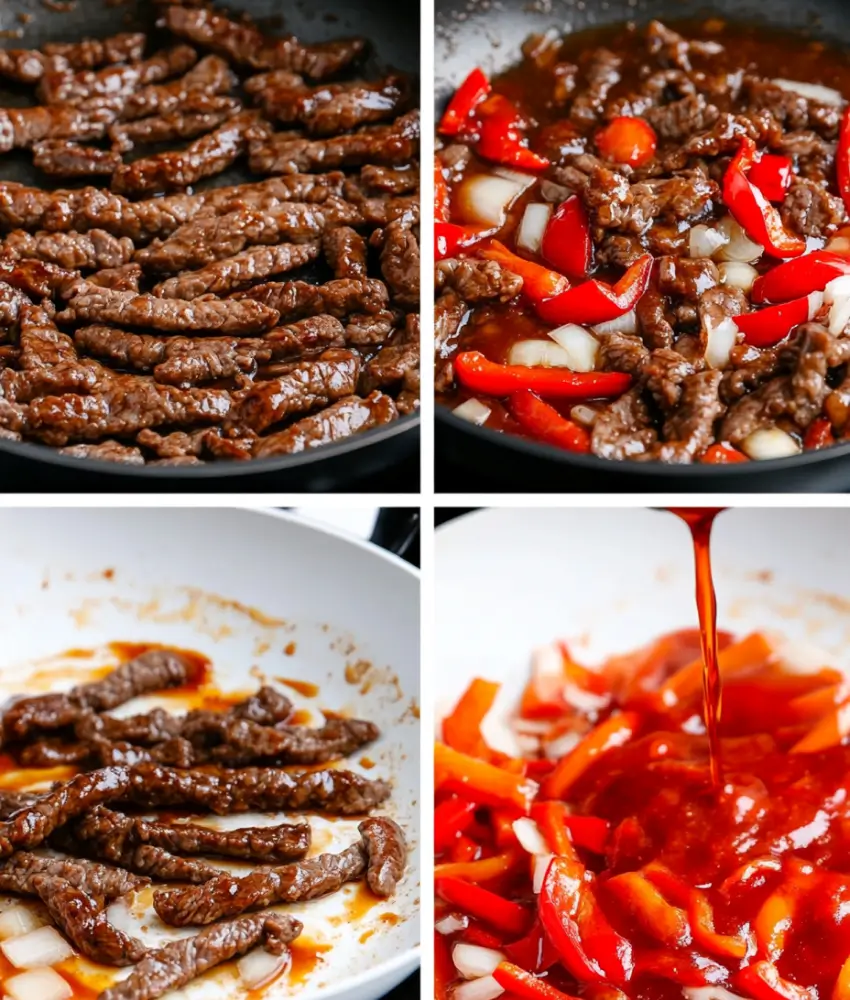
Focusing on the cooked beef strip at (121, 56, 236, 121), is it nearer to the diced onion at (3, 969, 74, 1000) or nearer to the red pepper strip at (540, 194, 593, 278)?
the red pepper strip at (540, 194, 593, 278)

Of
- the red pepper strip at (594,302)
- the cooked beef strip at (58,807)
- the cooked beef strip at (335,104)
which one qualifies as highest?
the cooked beef strip at (335,104)

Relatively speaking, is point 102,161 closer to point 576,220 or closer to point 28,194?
point 28,194

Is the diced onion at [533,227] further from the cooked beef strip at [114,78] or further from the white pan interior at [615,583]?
the cooked beef strip at [114,78]

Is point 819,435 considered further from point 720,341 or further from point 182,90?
point 182,90

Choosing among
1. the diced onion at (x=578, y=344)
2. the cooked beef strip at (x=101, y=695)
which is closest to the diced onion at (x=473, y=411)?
the diced onion at (x=578, y=344)

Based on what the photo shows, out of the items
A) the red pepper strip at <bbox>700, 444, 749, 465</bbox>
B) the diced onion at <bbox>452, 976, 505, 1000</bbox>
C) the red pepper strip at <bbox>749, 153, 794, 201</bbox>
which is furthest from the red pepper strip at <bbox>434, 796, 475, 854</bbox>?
the red pepper strip at <bbox>749, 153, 794, 201</bbox>

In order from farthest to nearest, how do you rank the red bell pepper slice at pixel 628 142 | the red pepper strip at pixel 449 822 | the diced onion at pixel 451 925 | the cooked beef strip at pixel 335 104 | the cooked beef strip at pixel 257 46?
the cooked beef strip at pixel 257 46 → the cooked beef strip at pixel 335 104 → the red bell pepper slice at pixel 628 142 → the red pepper strip at pixel 449 822 → the diced onion at pixel 451 925
